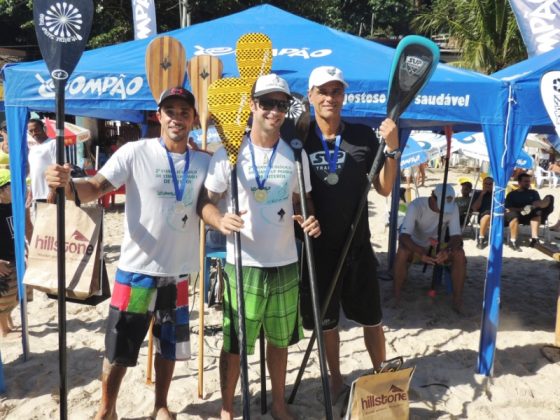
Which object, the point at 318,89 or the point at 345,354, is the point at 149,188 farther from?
the point at 345,354

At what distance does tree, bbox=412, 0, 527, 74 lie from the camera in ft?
51.8

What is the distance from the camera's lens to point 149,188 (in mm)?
2477

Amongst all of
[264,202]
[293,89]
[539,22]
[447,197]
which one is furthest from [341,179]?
[539,22]

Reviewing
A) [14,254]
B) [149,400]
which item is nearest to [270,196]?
[149,400]

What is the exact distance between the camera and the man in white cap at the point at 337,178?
8.79 ft

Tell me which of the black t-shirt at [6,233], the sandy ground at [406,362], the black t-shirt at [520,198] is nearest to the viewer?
the sandy ground at [406,362]

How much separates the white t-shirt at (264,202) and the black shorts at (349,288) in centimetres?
42

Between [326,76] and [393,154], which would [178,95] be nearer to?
[326,76]

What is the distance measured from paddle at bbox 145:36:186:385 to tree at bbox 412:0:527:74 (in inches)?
595

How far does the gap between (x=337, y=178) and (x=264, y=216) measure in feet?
1.69

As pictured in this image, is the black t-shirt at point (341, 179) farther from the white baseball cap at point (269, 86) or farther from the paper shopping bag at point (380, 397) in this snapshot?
the paper shopping bag at point (380, 397)

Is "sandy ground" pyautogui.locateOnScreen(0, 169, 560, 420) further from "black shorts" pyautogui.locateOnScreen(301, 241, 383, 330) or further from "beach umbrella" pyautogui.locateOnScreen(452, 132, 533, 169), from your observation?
"beach umbrella" pyautogui.locateOnScreen(452, 132, 533, 169)

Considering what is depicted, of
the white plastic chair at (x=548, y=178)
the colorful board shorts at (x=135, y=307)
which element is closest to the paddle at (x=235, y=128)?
the colorful board shorts at (x=135, y=307)

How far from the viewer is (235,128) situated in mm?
2490
